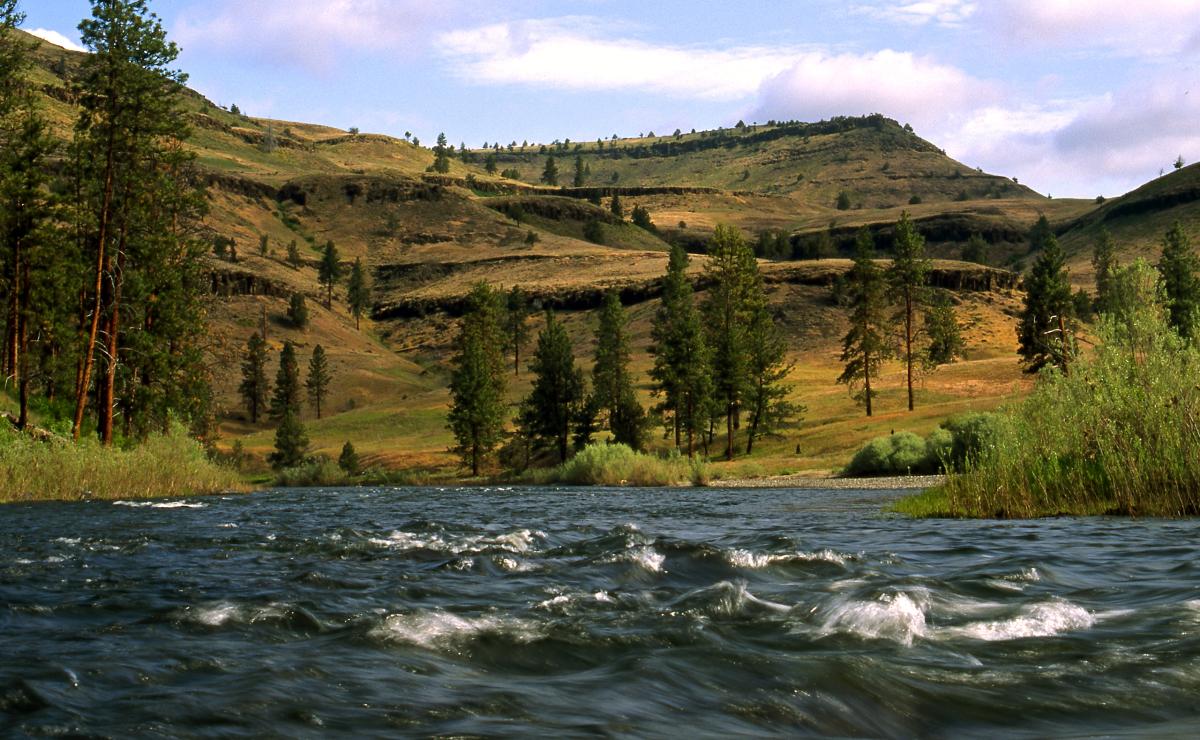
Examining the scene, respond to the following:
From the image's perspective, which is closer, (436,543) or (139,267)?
(436,543)

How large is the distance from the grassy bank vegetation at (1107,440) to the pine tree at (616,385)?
171 ft

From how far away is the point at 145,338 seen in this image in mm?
41531

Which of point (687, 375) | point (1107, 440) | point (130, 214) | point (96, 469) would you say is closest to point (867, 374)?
point (687, 375)

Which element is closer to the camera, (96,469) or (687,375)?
(96,469)

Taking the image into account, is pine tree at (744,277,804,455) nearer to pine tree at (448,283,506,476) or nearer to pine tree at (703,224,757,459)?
pine tree at (703,224,757,459)

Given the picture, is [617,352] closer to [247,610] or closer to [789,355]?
[789,355]

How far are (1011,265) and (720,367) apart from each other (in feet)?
451

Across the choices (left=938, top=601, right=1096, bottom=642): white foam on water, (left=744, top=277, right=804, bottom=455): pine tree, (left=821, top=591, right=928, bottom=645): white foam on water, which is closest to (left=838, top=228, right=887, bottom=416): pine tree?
(left=744, top=277, right=804, bottom=455): pine tree

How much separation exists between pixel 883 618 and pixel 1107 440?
11.7m

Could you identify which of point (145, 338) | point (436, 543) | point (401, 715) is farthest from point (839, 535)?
point (145, 338)

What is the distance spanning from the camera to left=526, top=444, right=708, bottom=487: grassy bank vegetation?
2293 inches

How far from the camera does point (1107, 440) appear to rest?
20219 mm

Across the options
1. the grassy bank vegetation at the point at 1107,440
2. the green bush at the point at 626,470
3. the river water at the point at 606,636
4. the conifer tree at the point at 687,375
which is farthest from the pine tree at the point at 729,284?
the river water at the point at 606,636

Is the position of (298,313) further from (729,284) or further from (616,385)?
(729,284)
